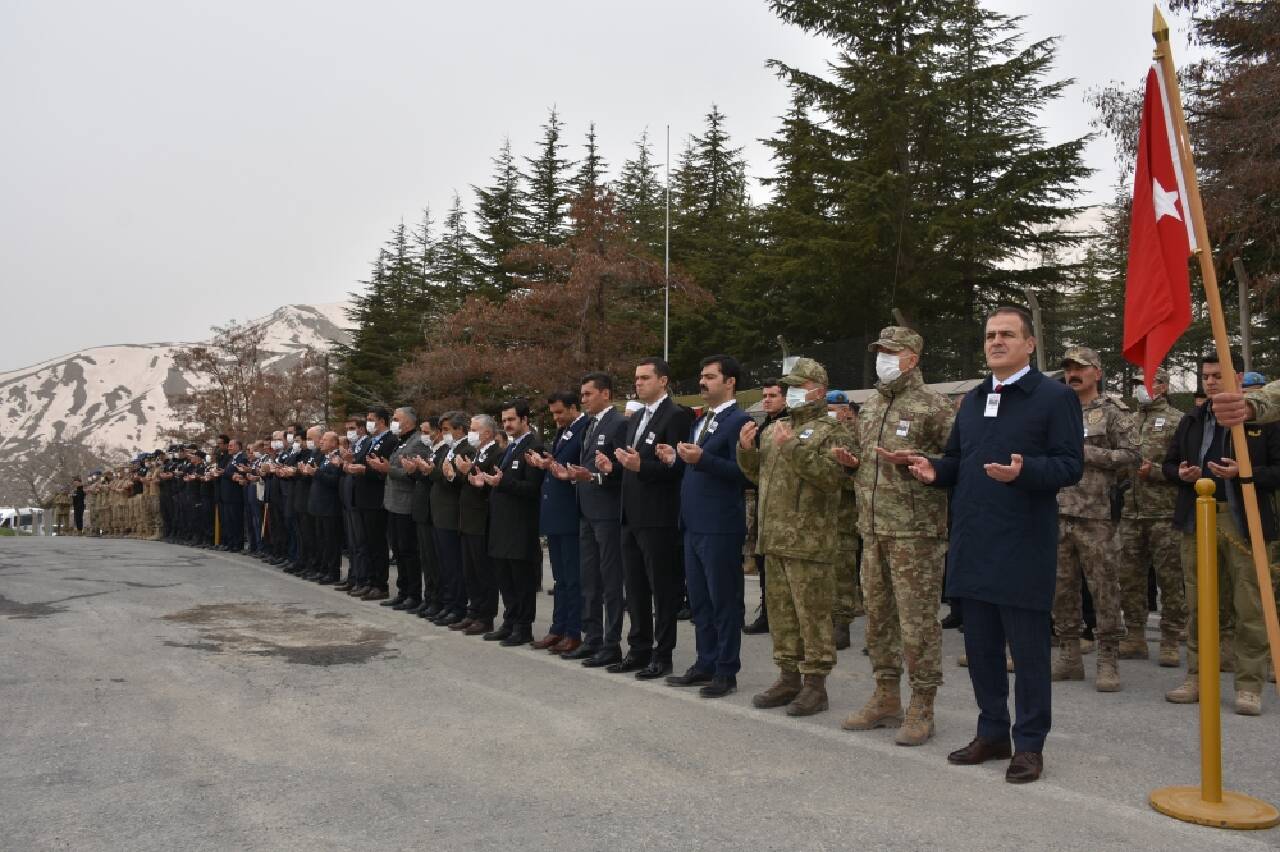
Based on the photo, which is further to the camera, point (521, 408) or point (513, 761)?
point (521, 408)

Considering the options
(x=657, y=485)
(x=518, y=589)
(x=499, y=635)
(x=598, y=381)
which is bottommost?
(x=499, y=635)

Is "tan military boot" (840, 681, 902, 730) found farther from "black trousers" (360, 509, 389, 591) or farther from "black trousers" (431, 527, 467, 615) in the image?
"black trousers" (360, 509, 389, 591)

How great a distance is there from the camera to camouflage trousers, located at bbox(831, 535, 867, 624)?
9391 mm

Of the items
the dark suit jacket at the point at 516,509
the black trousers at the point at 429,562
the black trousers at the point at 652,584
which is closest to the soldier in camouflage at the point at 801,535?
the black trousers at the point at 652,584

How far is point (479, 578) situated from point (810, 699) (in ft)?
14.4

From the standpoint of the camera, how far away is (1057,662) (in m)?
7.59

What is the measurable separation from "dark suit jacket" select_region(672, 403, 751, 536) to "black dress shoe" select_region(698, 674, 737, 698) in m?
0.95

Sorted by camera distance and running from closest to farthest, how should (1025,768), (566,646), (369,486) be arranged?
(1025,768)
(566,646)
(369,486)

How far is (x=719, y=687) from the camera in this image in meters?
7.05

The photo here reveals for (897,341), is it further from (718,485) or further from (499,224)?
(499,224)

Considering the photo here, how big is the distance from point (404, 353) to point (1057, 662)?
48.0 metres

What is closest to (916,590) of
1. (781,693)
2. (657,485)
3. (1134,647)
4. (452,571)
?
(781,693)

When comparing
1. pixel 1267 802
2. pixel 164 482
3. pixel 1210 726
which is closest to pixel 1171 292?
pixel 1210 726

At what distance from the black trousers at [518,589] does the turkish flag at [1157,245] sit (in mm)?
5571
